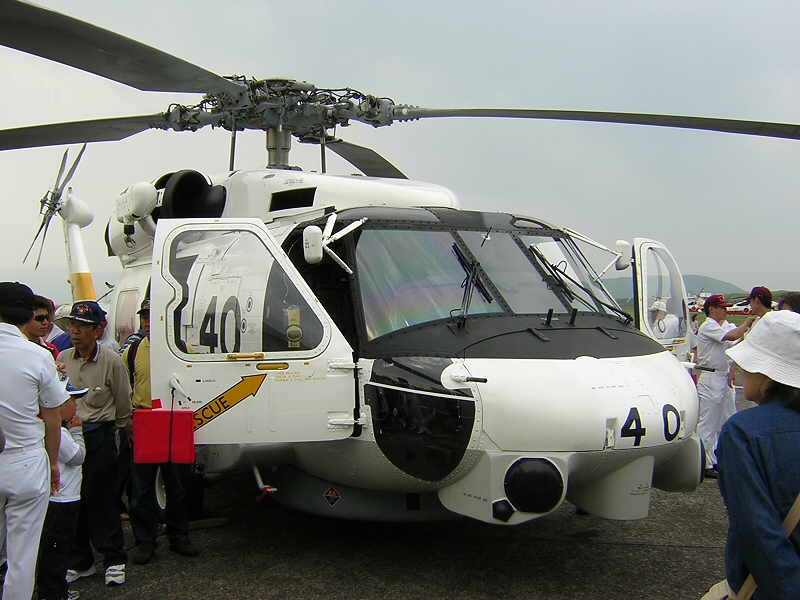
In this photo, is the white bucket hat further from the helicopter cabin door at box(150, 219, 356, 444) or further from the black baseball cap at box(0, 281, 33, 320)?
the black baseball cap at box(0, 281, 33, 320)

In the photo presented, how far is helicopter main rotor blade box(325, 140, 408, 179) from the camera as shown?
7828mm

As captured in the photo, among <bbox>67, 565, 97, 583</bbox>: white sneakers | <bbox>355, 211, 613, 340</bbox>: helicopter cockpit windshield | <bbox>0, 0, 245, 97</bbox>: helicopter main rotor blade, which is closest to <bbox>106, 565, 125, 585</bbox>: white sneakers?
<bbox>67, 565, 97, 583</bbox>: white sneakers

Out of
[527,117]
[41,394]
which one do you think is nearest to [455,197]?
[527,117]

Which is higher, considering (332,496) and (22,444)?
(22,444)

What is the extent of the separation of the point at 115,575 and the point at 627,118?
4.51 meters

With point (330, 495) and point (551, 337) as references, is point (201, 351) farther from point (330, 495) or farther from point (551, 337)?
point (551, 337)

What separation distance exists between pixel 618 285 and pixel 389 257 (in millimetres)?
2095

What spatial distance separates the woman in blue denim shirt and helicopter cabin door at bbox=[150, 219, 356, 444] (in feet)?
8.38

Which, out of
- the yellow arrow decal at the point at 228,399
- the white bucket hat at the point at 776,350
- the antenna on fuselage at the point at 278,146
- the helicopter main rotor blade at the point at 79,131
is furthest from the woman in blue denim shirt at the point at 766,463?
the helicopter main rotor blade at the point at 79,131

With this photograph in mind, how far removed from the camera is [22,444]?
10.7ft

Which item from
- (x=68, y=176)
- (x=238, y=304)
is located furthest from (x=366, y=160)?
(x=238, y=304)

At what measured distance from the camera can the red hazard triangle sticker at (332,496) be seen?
4.71 m

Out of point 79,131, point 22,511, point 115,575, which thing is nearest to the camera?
point 22,511

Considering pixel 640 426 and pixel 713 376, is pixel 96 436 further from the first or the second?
pixel 713 376
